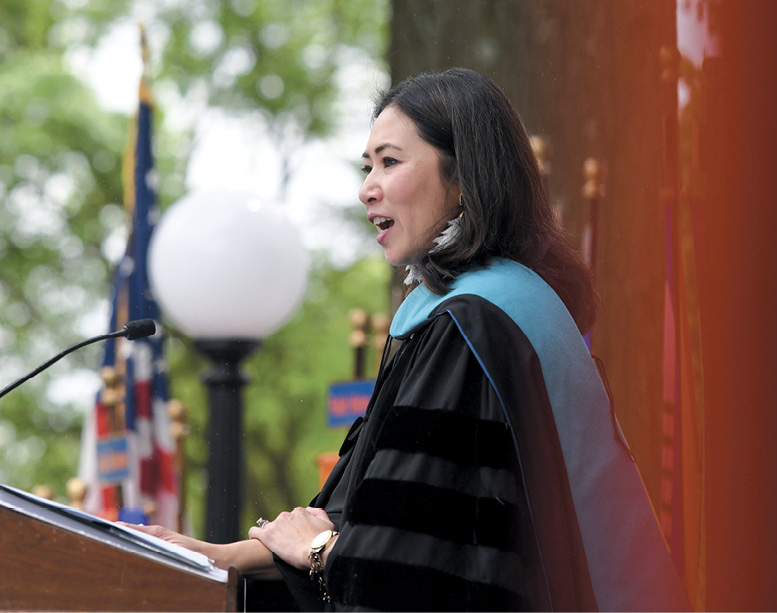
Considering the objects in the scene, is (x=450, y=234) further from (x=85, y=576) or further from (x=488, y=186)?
(x=85, y=576)

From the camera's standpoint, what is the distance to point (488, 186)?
7.40 feet

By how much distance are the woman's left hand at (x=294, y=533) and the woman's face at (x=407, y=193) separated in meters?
0.59

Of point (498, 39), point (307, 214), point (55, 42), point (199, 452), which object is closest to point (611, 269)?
point (498, 39)

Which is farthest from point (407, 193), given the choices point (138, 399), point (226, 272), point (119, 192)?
point (119, 192)

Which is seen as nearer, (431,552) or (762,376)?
(431,552)

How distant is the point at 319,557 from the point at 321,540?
1.4 inches

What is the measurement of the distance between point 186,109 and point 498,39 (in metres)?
9.06

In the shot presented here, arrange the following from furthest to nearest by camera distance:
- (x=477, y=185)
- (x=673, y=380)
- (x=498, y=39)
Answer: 1. (x=498, y=39)
2. (x=673, y=380)
3. (x=477, y=185)

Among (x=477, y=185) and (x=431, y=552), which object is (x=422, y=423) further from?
(x=477, y=185)

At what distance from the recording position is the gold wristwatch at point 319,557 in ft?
6.82

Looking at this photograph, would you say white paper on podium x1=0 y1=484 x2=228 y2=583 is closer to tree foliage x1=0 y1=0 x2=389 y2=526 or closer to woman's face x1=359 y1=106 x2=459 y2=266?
woman's face x1=359 y1=106 x2=459 y2=266

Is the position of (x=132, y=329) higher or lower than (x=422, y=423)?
higher

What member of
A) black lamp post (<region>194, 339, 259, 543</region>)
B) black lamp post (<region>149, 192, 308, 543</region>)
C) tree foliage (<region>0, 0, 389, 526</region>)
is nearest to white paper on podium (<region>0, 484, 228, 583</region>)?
black lamp post (<region>194, 339, 259, 543</region>)

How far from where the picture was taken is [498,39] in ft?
15.0
